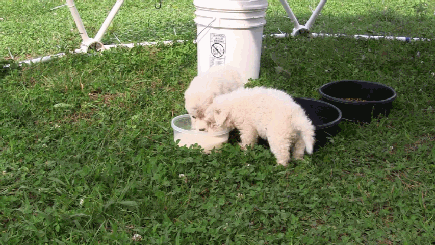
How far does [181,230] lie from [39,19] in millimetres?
6531

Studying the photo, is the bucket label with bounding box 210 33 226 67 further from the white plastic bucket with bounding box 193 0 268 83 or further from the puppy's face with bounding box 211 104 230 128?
the puppy's face with bounding box 211 104 230 128

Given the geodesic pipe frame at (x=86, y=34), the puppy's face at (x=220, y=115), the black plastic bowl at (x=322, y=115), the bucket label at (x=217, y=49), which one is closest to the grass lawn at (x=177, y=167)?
the black plastic bowl at (x=322, y=115)

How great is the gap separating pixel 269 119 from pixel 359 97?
1616 mm

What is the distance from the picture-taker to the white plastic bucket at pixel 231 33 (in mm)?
4141

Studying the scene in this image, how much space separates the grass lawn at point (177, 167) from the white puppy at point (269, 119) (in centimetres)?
12

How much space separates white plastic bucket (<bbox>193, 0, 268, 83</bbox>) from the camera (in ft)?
13.6

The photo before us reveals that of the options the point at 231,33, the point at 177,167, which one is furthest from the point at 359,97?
the point at 177,167

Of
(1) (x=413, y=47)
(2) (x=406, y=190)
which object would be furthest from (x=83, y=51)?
(1) (x=413, y=47)

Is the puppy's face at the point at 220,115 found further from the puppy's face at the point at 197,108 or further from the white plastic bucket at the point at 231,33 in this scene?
the white plastic bucket at the point at 231,33

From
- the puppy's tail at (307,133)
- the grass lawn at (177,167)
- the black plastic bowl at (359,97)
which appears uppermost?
the puppy's tail at (307,133)

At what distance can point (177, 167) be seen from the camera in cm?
287

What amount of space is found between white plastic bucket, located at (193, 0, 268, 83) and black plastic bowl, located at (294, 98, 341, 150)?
3.01ft

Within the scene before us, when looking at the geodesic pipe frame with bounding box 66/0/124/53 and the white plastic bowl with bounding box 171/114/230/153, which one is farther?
the geodesic pipe frame with bounding box 66/0/124/53

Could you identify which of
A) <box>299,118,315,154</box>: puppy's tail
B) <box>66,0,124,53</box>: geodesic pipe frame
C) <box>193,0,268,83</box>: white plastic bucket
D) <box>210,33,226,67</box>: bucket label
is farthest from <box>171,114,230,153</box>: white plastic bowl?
<box>66,0,124,53</box>: geodesic pipe frame
